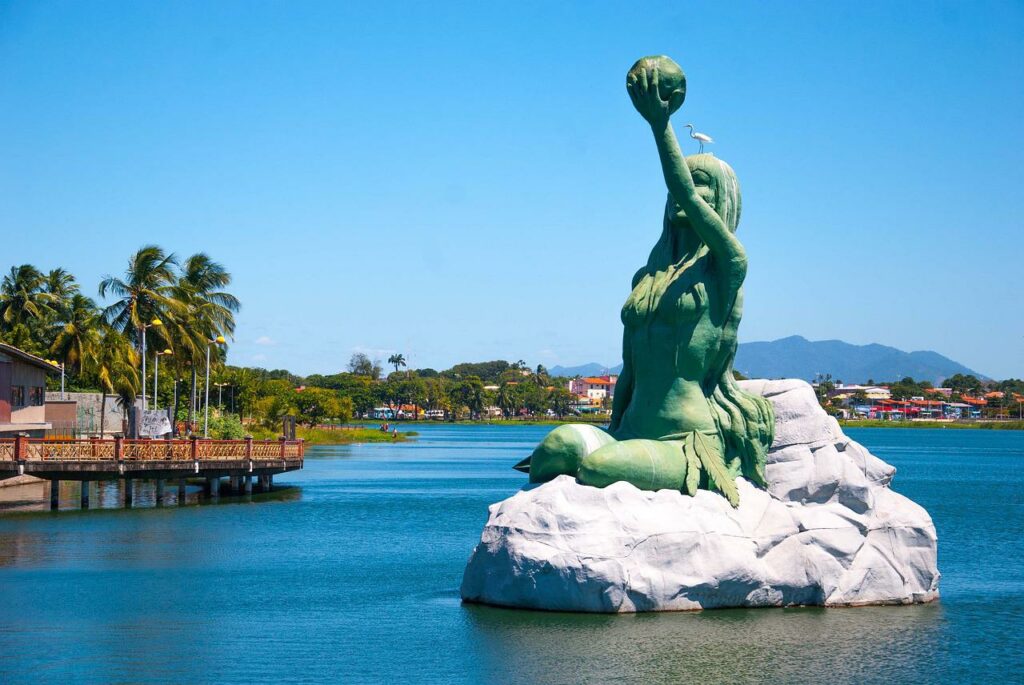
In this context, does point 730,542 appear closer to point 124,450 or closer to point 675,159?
point 675,159

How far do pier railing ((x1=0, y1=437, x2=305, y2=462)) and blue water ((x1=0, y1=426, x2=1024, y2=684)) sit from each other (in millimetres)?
3069

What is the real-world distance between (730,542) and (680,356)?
2.89 meters

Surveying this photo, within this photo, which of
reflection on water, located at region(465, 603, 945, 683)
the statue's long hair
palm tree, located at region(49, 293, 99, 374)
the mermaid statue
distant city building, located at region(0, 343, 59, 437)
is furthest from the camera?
palm tree, located at region(49, 293, 99, 374)

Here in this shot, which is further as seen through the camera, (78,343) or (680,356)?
(78,343)

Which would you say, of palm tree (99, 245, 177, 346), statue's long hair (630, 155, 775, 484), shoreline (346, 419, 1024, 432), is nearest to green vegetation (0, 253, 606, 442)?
palm tree (99, 245, 177, 346)

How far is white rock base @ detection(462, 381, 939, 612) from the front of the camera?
17484 mm

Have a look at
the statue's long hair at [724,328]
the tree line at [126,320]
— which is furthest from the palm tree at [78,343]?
the statue's long hair at [724,328]

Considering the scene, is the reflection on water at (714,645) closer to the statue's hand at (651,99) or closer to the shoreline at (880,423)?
the statue's hand at (651,99)

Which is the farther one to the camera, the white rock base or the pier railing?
the pier railing

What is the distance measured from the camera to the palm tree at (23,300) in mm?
64625

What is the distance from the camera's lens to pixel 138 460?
3806cm

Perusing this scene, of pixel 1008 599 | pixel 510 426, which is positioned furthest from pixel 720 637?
pixel 510 426

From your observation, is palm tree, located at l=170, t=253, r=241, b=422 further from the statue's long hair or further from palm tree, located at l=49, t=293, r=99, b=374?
the statue's long hair

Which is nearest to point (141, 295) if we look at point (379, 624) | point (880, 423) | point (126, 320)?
point (126, 320)
